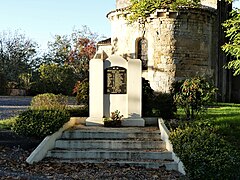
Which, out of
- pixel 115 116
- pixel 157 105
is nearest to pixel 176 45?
pixel 157 105

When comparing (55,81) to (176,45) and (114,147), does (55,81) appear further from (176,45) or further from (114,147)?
(114,147)

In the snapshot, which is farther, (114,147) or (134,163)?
(114,147)

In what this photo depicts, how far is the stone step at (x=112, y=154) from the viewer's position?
957cm

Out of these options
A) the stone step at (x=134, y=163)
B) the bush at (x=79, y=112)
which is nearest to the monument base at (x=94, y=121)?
the bush at (x=79, y=112)

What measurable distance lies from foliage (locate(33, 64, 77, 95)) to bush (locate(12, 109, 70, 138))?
21.0m

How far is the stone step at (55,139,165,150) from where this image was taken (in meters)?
10.2

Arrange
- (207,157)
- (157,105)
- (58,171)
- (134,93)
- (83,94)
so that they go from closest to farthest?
(207,157)
(58,171)
(134,93)
(157,105)
(83,94)

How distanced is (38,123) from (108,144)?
191cm

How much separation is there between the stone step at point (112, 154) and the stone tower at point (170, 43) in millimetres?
12343

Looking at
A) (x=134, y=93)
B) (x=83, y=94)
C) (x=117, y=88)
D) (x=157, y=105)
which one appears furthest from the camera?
(x=83, y=94)

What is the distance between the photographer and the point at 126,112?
40.7ft

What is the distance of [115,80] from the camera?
1232cm

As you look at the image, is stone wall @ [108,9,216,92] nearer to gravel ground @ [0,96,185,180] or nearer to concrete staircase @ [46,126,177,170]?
concrete staircase @ [46,126,177,170]

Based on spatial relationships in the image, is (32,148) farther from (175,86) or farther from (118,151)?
(175,86)
